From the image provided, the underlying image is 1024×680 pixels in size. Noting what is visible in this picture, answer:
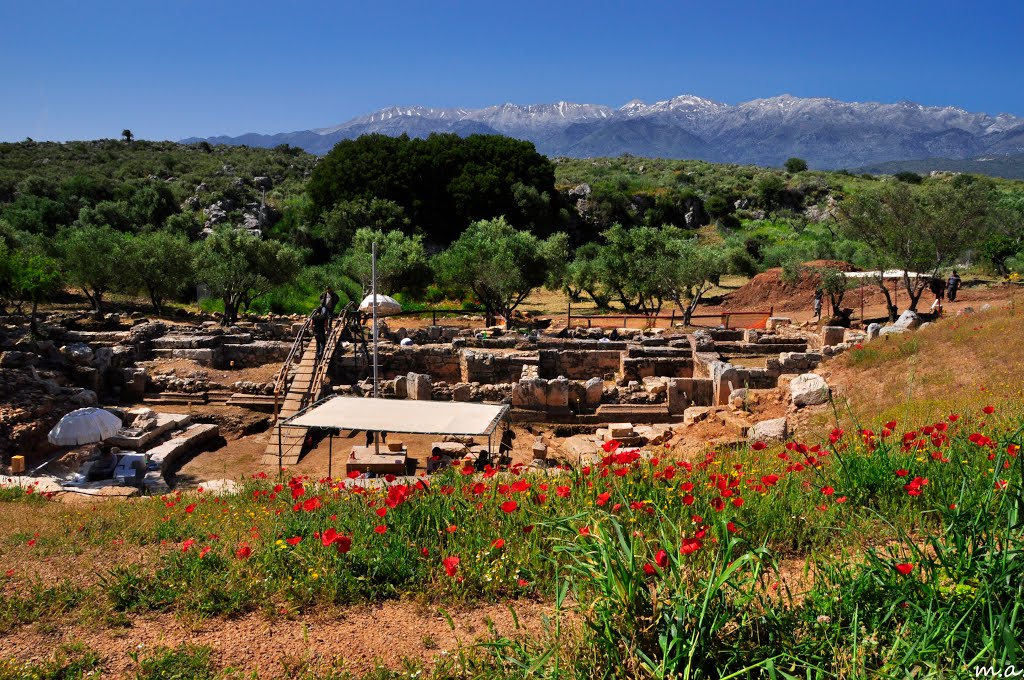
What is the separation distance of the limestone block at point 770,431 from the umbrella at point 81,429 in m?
12.0

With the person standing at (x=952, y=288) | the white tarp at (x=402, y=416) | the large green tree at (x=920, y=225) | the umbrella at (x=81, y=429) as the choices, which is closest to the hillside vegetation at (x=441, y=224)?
the large green tree at (x=920, y=225)

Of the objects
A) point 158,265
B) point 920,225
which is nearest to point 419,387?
point 920,225

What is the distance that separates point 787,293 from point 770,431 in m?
24.1

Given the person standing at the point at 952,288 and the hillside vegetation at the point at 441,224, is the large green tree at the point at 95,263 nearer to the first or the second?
the hillside vegetation at the point at 441,224

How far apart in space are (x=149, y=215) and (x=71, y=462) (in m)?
40.0

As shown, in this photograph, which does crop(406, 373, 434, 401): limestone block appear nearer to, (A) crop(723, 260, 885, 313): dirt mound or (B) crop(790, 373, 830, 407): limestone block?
(B) crop(790, 373, 830, 407): limestone block

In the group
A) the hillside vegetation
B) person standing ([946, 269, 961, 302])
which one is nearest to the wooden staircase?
the hillside vegetation

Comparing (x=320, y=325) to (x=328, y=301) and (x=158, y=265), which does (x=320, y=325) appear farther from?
(x=158, y=265)

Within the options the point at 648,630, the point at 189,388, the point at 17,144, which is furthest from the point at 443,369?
the point at 17,144

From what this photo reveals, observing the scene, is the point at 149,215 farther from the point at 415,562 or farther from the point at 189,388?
the point at 415,562

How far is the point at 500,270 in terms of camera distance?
27.7 meters

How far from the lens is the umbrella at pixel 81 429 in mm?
12578

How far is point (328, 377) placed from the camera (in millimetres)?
18672

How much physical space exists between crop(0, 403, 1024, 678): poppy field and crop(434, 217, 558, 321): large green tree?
816 inches
